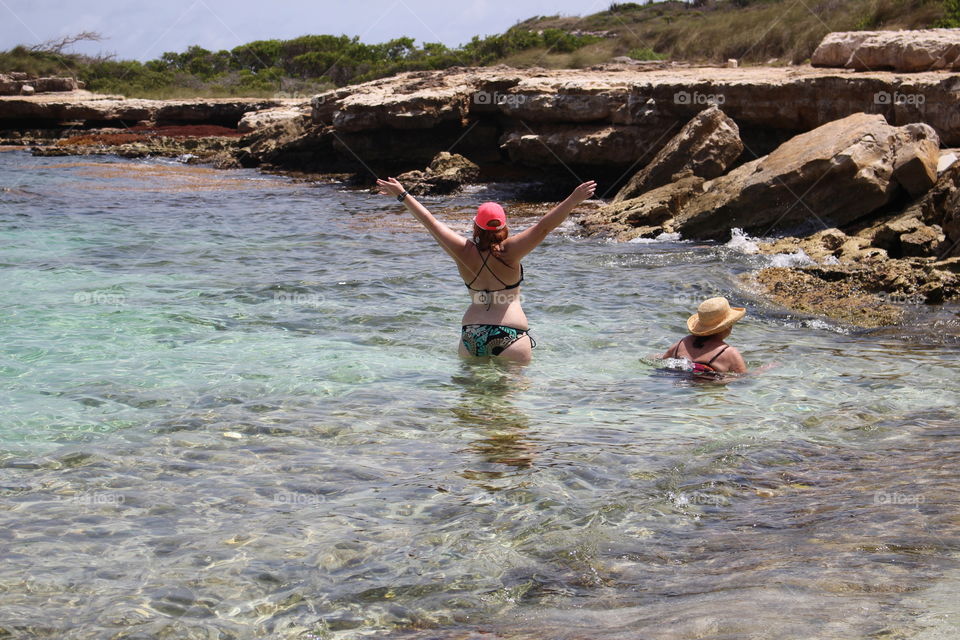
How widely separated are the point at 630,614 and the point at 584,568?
0.49m

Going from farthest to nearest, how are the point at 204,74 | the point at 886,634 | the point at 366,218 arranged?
the point at 204,74 → the point at 366,218 → the point at 886,634

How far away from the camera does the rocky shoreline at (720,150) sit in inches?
397

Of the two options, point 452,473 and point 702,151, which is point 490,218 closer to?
point 452,473

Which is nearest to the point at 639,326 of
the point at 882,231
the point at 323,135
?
the point at 882,231

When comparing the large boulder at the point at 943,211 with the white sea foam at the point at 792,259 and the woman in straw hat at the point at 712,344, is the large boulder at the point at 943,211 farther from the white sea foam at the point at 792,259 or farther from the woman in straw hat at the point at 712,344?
the woman in straw hat at the point at 712,344

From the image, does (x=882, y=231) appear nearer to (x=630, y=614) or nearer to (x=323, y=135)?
(x=630, y=614)

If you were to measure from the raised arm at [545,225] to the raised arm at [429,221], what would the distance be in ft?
1.09

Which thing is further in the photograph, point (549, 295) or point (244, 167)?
point (244, 167)

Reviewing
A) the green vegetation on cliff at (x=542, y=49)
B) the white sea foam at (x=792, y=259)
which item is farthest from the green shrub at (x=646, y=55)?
the white sea foam at (x=792, y=259)

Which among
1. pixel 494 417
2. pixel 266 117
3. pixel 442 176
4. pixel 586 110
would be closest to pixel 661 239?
pixel 586 110

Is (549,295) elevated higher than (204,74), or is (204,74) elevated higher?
(204,74)

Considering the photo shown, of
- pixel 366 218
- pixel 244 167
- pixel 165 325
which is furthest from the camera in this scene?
pixel 244 167

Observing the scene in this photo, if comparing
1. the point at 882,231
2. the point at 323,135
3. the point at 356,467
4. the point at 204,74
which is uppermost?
the point at 204,74

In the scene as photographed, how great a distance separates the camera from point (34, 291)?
970 centimetres
